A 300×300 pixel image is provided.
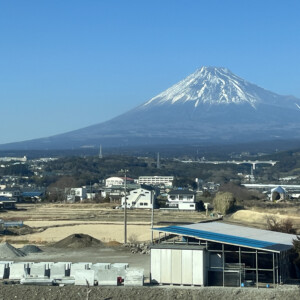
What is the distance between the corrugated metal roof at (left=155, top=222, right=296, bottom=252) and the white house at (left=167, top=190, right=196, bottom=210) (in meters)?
24.7

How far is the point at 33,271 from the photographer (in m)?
17.1

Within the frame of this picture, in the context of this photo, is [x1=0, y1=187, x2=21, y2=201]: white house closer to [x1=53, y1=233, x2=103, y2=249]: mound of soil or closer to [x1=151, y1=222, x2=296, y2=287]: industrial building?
[x1=53, y1=233, x2=103, y2=249]: mound of soil

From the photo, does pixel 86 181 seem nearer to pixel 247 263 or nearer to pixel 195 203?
pixel 195 203

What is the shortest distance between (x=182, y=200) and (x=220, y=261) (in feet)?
95.0

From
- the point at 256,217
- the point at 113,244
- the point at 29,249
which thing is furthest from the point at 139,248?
the point at 256,217

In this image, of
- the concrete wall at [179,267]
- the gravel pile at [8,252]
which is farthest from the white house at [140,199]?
the concrete wall at [179,267]

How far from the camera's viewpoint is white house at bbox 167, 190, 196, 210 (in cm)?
4497

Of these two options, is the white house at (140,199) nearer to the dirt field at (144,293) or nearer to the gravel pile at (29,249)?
the gravel pile at (29,249)

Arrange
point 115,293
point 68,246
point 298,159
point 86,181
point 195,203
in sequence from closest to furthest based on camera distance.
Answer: point 115,293, point 68,246, point 195,203, point 86,181, point 298,159

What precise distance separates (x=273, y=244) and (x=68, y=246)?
7.87 metres

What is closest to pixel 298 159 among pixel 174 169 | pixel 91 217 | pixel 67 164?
pixel 174 169

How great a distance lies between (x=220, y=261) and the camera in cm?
1686

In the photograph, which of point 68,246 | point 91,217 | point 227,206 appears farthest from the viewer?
point 227,206

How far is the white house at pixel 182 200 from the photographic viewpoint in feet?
148
